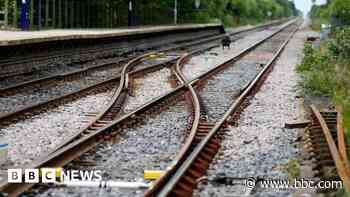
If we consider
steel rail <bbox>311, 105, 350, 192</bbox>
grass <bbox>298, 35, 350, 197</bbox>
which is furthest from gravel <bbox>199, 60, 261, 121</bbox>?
steel rail <bbox>311, 105, 350, 192</bbox>

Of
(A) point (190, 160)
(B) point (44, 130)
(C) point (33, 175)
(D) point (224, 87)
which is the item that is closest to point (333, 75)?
(D) point (224, 87)

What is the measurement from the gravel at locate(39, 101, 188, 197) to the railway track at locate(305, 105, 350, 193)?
1743 millimetres

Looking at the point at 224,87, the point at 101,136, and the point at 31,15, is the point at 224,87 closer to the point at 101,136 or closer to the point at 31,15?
the point at 101,136

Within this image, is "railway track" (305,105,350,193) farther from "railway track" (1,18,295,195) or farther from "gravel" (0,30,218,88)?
"gravel" (0,30,218,88)

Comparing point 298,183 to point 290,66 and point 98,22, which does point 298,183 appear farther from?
point 98,22

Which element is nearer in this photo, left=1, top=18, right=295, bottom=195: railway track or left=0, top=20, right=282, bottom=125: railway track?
left=1, top=18, right=295, bottom=195: railway track

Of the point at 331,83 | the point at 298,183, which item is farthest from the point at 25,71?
the point at 298,183

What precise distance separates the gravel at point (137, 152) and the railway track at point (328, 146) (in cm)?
174

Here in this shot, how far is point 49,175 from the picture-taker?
7293 millimetres

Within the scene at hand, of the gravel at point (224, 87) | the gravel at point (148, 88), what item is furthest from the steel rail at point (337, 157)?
the gravel at point (148, 88)

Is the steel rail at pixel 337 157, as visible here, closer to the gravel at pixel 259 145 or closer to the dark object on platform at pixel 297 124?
the dark object on platform at pixel 297 124

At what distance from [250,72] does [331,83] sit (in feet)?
17.7

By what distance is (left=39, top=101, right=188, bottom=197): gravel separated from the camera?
704 centimetres

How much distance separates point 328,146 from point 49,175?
11.1 ft
